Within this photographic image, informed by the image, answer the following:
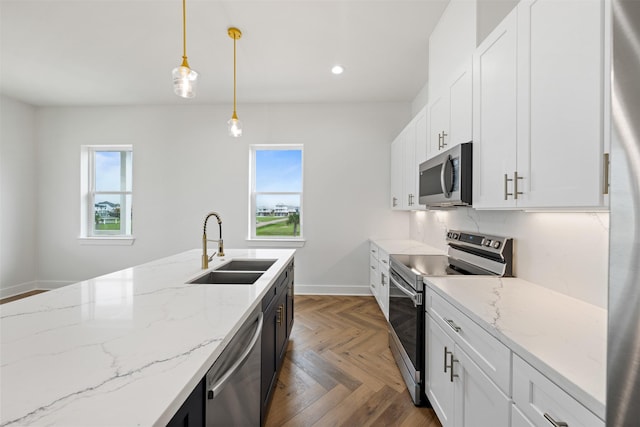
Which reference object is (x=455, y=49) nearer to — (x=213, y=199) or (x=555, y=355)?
(x=555, y=355)

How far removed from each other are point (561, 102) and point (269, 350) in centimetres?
189

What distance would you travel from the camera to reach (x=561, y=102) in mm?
1017

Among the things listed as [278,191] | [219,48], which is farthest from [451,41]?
[278,191]

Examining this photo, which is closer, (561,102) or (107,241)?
(561,102)

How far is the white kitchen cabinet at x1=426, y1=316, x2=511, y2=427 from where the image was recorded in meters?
1.01

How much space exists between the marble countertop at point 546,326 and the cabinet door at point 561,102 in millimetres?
454

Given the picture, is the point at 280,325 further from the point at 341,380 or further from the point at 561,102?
the point at 561,102

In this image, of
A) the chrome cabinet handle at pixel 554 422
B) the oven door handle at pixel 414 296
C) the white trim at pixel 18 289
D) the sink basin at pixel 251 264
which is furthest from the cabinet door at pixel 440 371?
the white trim at pixel 18 289

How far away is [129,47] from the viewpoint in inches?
108

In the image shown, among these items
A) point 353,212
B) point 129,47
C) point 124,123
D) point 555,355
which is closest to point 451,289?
point 555,355

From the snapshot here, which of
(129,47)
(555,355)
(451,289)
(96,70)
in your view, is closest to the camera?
(555,355)

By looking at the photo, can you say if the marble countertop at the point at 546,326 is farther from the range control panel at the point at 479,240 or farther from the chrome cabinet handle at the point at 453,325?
the range control panel at the point at 479,240

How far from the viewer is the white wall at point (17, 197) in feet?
12.7

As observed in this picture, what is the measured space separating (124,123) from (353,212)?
12.6 ft
